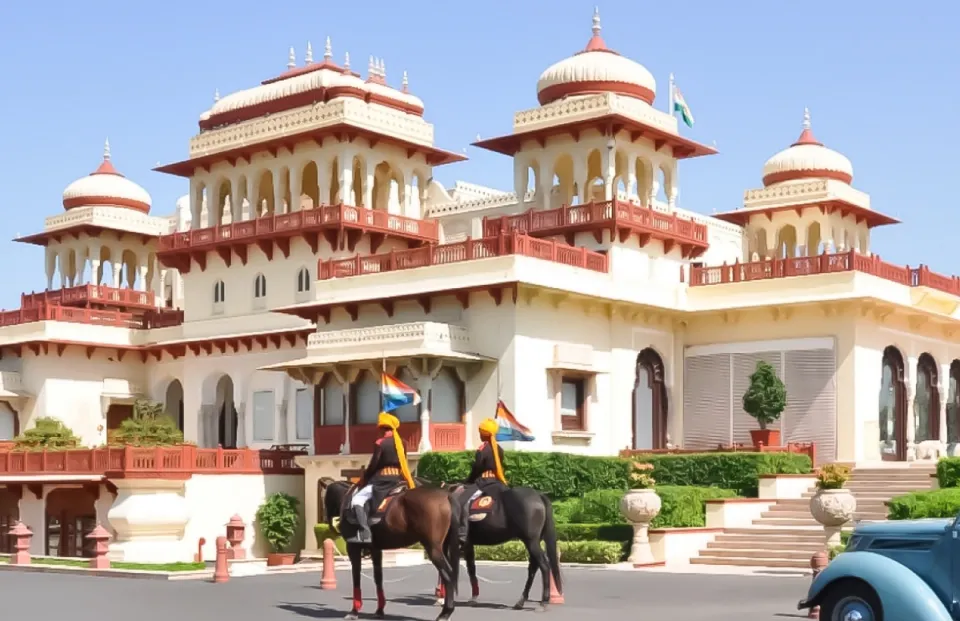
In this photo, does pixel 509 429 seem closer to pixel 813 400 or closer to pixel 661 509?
pixel 661 509

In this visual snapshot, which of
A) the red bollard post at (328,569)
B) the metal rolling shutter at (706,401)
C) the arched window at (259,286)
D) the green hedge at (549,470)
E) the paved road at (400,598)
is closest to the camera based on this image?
the paved road at (400,598)

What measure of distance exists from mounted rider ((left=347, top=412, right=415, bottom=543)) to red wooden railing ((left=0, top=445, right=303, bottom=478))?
61.4 feet

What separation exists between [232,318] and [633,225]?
569 inches

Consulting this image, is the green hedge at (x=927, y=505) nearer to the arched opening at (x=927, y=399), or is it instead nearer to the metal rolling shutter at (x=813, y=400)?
the metal rolling shutter at (x=813, y=400)

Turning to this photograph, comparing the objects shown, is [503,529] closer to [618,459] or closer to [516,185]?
[618,459]

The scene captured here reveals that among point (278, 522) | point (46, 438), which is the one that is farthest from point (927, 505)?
point (46, 438)

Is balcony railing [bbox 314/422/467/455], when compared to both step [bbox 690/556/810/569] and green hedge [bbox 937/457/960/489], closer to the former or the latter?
step [bbox 690/556/810/569]

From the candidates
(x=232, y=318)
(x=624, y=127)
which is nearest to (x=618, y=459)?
(x=624, y=127)

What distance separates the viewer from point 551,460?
111ft

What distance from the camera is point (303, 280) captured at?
4409 centimetres

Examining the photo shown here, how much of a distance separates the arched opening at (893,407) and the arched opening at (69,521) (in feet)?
70.0

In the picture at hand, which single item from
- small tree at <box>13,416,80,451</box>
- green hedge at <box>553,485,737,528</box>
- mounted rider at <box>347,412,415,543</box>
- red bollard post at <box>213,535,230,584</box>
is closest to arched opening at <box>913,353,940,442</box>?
green hedge at <box>553,485,737,528</box>

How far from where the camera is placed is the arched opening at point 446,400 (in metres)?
35.7

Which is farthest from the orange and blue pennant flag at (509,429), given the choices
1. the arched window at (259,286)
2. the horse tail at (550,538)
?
the arched window at (259,286)
